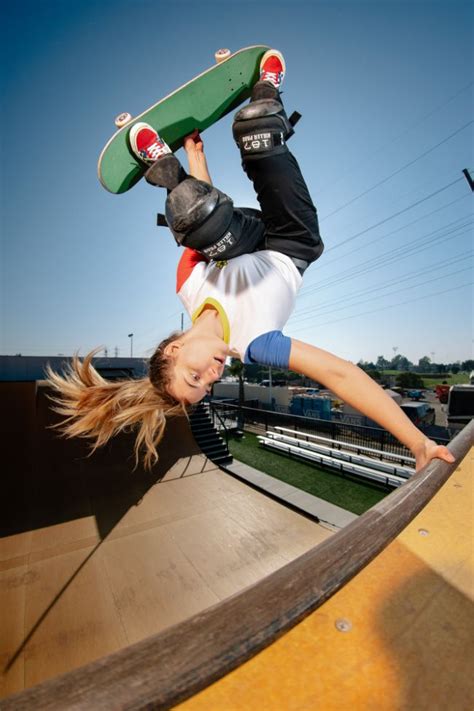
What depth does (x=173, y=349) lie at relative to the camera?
7.64ft

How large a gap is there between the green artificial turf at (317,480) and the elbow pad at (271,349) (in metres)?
7.91

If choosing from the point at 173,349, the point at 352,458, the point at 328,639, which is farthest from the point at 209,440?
the point at 328,639

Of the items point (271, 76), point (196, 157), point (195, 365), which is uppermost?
point (271, 76)

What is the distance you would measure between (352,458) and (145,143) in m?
11.6

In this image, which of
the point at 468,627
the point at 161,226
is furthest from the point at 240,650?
the point at 161,226

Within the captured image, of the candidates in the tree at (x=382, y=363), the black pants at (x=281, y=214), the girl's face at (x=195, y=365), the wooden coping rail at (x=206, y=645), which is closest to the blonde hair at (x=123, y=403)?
the girl's face at (x=195, y=365)

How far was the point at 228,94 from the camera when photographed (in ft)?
9.50

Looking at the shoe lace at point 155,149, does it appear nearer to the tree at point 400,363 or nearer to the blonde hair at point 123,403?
the blonde hair at point 123,403

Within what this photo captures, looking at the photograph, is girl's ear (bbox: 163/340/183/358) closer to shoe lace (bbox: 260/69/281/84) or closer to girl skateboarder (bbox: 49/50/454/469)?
girl skateboarder (bbox: 49/50/454/469)

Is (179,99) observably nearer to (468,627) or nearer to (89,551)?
(468,627)

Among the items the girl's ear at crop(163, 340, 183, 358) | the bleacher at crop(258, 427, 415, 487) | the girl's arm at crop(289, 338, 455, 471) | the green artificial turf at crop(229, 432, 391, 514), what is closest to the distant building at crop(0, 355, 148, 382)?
the green artificial turf at crop(229, 432, 391, 514)

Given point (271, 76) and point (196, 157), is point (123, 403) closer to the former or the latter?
point (196, 157)

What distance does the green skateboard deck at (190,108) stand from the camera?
8.71 feet

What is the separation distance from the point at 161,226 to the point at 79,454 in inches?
357
